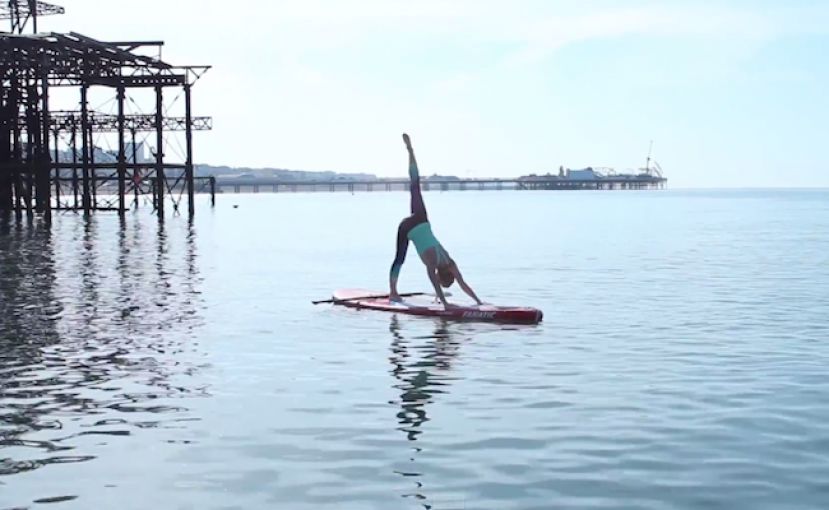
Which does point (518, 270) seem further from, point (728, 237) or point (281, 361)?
point (728, 237)

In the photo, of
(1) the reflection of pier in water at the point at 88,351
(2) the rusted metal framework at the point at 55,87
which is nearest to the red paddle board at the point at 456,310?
(1) the reflection of pier in water at the point at 88,351

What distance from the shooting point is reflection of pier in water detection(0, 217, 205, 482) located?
1127 cm

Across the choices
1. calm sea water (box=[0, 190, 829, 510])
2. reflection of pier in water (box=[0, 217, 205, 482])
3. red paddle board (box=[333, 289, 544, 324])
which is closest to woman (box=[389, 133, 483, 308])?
red paddle board (box=[333, 289, 544, 324])

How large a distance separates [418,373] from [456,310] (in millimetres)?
5843

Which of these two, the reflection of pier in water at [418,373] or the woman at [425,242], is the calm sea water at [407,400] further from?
the woman at [425,242]

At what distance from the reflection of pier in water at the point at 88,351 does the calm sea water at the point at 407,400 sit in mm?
56

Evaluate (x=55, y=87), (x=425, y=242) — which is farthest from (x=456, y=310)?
(x=55, y=87)

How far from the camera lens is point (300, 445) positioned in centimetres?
1066

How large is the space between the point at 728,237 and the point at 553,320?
43172 mm

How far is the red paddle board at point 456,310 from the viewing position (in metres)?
20.1

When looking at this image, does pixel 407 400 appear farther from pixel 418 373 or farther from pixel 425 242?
pixel 425 242

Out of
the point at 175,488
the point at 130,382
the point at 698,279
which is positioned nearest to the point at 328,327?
the point at 130,382

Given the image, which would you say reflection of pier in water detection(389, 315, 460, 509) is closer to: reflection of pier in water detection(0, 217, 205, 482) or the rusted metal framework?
reflection of pier in water detection(0, 217, 205, 482)

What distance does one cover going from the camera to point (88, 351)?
1670 cm
